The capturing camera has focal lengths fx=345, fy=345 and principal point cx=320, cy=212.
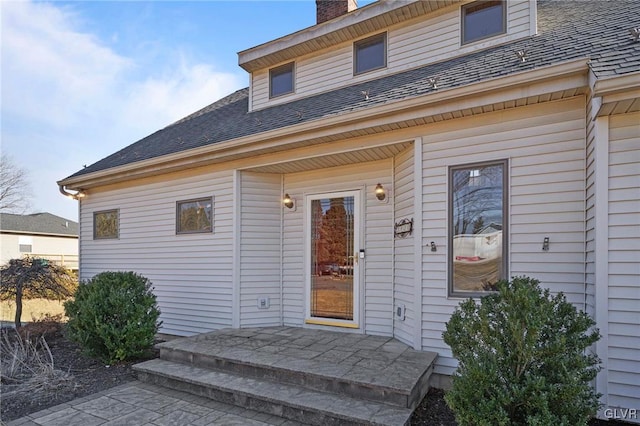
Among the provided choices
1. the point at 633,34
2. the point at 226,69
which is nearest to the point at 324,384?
the point at 633,34

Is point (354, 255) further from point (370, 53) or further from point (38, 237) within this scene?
point (38, 237)

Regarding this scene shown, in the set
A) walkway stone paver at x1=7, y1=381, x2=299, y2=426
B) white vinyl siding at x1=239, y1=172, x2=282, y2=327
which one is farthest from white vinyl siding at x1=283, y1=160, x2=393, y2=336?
walkway stone paver at x1=7, y1=381, x2=299, y2=426

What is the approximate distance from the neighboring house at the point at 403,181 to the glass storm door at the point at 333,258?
0.09ft

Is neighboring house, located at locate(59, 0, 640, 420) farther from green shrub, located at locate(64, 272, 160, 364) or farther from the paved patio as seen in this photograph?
green shrub, located at locate(64, 272, 160, 364)

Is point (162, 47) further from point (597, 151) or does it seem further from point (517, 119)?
point (597, 151)

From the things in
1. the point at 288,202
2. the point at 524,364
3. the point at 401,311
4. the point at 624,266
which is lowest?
the point at 401,311

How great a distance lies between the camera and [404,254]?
4.35 meters

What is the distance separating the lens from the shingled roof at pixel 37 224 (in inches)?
791

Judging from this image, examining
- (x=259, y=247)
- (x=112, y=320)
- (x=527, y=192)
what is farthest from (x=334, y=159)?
(x=112, y=320)

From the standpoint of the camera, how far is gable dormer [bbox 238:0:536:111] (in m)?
4.65

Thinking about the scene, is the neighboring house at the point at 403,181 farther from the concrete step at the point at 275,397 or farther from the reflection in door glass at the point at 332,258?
the concrete step at the point at 275,397

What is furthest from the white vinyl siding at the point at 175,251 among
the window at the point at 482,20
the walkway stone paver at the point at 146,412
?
the window at the point at 482,20

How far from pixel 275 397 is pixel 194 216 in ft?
12.3

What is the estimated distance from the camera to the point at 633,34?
3258 mm
